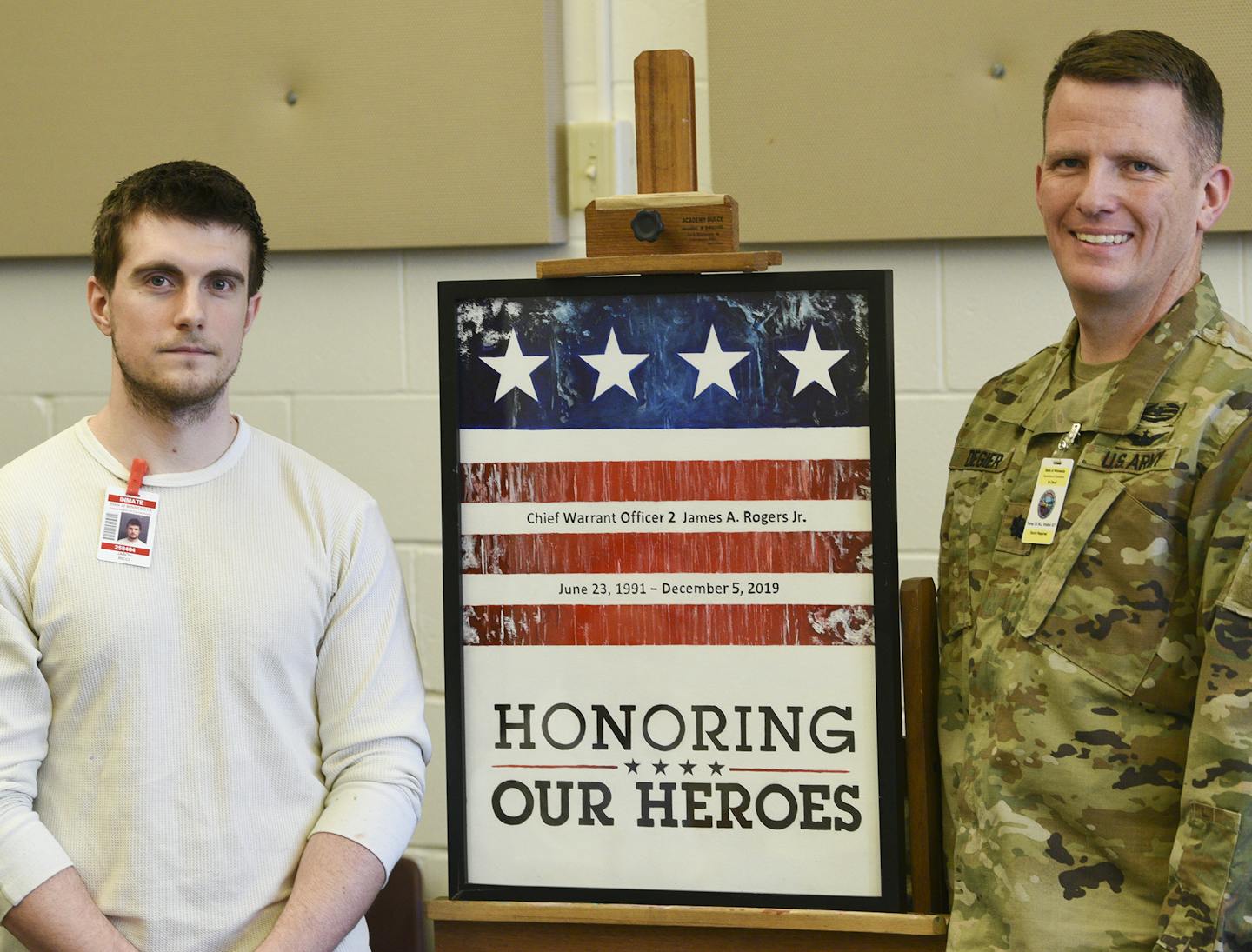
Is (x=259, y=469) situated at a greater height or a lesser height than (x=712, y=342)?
lesser

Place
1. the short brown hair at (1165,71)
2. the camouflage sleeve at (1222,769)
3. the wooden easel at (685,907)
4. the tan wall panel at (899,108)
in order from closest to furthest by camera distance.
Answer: the camouflage sleeve at (1222,769) < the short brown hair at (1165,71) < the wooden easel at (685,907) < the tan wall panel at (899,108)

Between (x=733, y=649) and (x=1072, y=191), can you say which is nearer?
(x=1072, y=191)

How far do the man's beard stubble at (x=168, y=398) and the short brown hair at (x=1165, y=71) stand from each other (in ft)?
2.84

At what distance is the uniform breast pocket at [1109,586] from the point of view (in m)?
1.15

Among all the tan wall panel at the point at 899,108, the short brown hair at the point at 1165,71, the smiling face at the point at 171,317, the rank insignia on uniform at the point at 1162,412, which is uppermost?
the tan wall panel at the point at 899,108

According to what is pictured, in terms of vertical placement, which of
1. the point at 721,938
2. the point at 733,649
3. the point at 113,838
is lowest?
the point at 721,938

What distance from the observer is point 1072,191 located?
48.7 inches

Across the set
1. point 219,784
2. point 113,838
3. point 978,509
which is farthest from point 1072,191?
point 113,838

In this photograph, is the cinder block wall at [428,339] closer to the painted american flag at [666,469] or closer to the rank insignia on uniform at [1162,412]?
the painted american flag at [666,469]

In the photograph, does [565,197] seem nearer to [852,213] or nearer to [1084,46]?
[852,213]

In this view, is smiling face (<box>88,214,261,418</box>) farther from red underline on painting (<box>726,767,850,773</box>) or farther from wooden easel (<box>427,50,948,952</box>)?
red underline on painting (<box>726,767,850,773</box>)

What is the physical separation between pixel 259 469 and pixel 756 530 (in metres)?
0.52

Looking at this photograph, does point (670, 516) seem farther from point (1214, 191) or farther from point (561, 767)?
point (1214, 191)

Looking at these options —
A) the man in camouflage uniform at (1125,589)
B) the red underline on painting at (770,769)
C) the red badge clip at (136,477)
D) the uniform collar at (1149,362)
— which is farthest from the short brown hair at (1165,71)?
the red badge clip at (136,477)
